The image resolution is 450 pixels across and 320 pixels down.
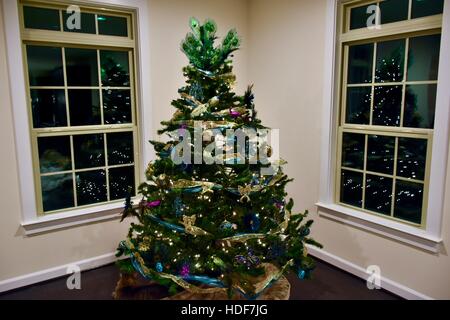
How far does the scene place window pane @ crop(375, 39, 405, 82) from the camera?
2447 mm

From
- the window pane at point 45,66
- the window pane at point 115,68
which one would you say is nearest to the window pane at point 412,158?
the window pane at point 115,68

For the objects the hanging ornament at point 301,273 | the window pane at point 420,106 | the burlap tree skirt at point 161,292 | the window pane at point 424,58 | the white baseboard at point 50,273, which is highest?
the window pane at point 424,58

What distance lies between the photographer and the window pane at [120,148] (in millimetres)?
3029

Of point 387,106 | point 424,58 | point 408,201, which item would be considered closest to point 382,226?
point 408,201

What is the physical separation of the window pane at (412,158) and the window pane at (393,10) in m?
0.88

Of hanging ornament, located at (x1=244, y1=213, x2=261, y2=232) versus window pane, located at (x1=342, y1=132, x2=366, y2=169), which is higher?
window pane, located at (x1=342, y1=132, x2=366, y2=169)

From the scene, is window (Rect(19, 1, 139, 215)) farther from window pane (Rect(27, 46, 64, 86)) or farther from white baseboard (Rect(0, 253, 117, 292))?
white baseboard (Rect(0, 253, 117, 292))

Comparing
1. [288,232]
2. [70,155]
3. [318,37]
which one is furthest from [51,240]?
[318,37]

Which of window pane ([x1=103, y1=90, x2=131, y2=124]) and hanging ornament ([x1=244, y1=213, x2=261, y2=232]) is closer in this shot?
hanging ornament ([x1=244, y1=213, x2=261, y2=232])

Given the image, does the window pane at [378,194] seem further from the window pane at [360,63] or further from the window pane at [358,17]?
the window pane at [358,17]

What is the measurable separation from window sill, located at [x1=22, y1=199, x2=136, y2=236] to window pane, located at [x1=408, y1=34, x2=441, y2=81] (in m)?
2.64

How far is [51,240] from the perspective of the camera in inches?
108

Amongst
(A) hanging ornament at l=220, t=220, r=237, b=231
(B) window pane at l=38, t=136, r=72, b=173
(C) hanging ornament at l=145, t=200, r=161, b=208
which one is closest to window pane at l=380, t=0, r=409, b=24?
(A) hanging ornament at l=220, t=220, r=237, b=231

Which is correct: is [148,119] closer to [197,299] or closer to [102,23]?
[102,23]
